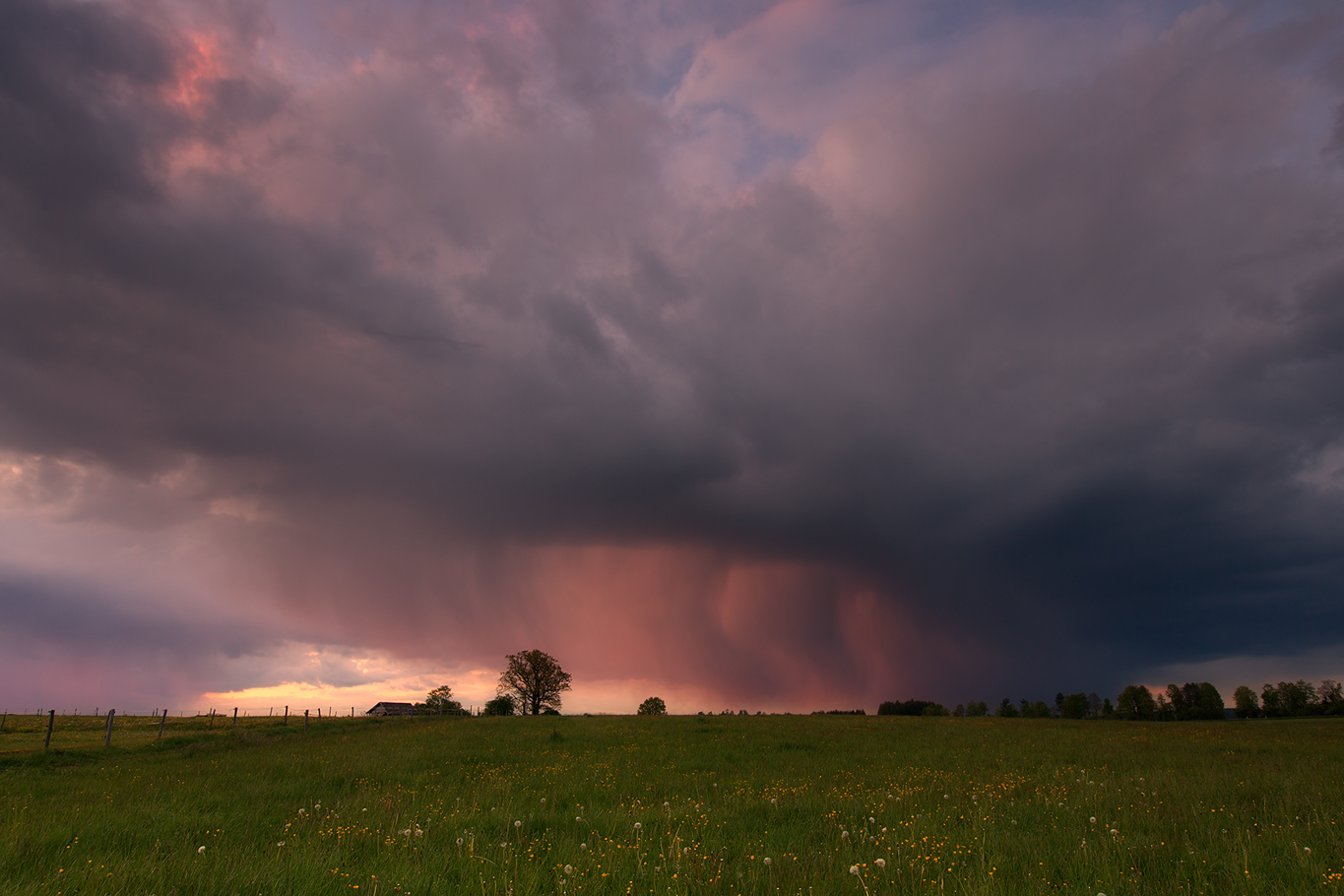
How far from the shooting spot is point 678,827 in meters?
10.4

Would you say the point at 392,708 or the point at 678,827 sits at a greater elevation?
the point at 678,827

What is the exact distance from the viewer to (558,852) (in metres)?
8.83

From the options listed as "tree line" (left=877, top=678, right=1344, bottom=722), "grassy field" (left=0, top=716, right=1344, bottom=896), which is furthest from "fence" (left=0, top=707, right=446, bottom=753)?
"tree line" (left=877, top=678, right=1344, bottom=722)

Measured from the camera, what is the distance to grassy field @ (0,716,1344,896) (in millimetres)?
7410

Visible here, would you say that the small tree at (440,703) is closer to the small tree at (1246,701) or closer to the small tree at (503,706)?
the small tree at (503,706)

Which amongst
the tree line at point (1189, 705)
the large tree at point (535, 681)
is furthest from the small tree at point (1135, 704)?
the large tree at point (535, 681)

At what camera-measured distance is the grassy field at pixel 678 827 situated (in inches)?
292

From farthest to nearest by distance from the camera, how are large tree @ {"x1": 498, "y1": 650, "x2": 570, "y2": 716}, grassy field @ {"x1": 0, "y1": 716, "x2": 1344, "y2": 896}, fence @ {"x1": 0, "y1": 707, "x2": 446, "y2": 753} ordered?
large tree @ {"x1": 498, "y1": 650, "x2": 570, "y2": 716} → fence @ {"x1": 0, "y1": 707, "x2": 446, "y2": 753} → grassy field @ {"x1": 0, "y1": 716, "x2": 1344, "y2": 896}

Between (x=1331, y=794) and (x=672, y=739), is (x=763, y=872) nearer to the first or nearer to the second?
(x=1331, y=794)

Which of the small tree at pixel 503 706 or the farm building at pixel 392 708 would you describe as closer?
the small tree at pixel 503 706

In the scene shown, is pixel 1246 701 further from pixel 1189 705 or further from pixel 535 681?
pixel 535 681

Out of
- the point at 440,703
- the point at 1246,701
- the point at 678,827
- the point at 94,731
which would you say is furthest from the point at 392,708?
the point at 1246,701

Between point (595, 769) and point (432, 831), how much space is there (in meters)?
9.66

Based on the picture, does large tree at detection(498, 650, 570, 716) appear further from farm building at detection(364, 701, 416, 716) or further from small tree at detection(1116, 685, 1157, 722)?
small tree at detection(1116, 685, 1157, 722)
